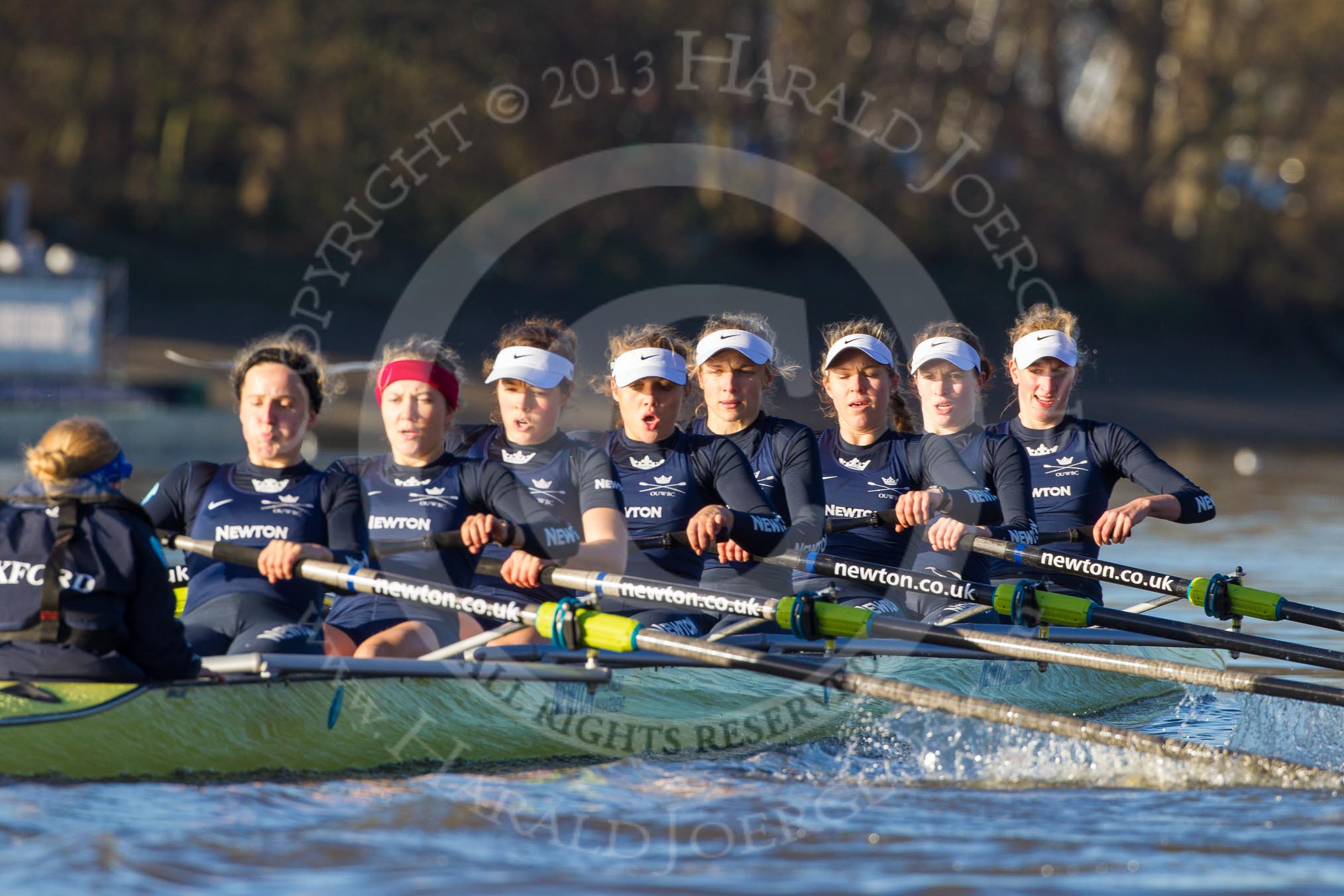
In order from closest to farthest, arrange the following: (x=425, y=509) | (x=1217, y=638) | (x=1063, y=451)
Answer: (x=425, y=509), (x=1217, y=638), (x=1063, y=451)

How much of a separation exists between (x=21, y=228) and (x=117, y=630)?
20619mm

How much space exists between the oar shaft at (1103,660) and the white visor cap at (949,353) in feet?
6.31

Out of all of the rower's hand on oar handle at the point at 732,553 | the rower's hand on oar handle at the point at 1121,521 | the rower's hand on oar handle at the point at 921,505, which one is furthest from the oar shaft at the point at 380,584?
the rower's hand on oar handle at the point at 1121,521

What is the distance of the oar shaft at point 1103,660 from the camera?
6750 mm

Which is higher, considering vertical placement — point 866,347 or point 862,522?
point 866,347

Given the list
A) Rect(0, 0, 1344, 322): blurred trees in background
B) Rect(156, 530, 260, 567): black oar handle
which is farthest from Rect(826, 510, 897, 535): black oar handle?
Rect(0, 0, 1344, 322): blurred trees in background

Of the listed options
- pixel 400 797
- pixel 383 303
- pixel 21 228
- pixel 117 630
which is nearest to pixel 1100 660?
A: pixel 400 797

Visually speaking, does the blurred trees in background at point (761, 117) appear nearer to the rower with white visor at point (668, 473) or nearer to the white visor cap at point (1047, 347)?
the white visor cap at point (1047, 347)

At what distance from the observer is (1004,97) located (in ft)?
118

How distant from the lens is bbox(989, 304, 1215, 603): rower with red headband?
356 inches

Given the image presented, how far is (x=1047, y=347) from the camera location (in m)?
9.03

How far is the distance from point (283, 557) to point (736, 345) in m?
2.54

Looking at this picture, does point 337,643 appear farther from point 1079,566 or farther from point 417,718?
point 1079,566

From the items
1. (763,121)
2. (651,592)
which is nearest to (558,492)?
(651,592)
